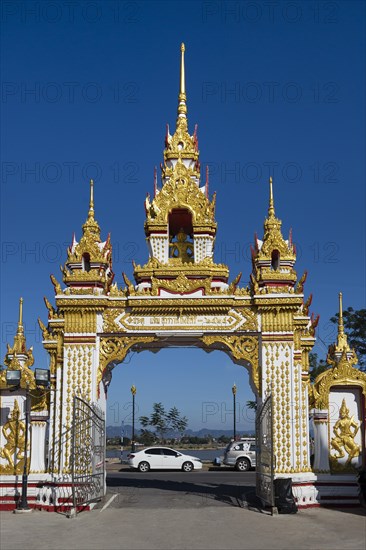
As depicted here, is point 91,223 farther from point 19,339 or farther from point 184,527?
point 184,527

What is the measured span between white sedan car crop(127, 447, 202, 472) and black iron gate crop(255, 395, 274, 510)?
13342 mm

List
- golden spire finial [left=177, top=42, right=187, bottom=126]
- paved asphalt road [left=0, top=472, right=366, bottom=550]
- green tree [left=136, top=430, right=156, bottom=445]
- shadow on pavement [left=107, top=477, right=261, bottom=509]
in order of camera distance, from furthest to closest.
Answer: green tree [left=136, top=430, right=156, bottom=445] → golden spire finial [left=177, top=42, right=187, bottom=126] → shadow on pavement [left=107, top=477, right=261, bottom=509] → paved asphalt road [left=0, top=472, right=366, bottom=550]

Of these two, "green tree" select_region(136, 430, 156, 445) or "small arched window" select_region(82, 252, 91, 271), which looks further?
"green tree" select_region(136, 430, 156, 445)

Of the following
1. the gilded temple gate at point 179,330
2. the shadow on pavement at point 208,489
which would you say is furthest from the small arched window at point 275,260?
the shadow on pavement at point 208,489

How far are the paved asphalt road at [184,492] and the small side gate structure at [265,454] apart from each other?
2.05ft

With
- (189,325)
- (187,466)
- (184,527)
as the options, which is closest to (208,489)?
(189,325)

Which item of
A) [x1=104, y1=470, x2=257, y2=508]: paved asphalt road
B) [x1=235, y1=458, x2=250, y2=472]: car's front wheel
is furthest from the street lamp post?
[x1=235, y1=458, x2=250, y2=472]: car's front wheel

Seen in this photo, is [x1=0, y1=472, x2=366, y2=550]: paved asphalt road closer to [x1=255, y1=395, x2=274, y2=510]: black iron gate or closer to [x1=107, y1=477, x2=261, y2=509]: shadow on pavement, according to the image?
[x1=107, y1=477, x2=261, y2=509]: shadow on pavement

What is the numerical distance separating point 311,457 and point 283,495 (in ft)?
6.88

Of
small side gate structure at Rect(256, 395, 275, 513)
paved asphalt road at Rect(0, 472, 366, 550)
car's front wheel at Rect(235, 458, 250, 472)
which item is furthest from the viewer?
car's front wheel at Rect(235, 458, 250, 472)

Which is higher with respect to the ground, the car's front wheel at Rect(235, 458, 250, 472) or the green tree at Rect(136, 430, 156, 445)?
the car's front wheel at Rect(235, 458, 250, 472)

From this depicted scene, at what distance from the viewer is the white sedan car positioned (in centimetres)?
2888

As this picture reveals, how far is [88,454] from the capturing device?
1592 centimetres

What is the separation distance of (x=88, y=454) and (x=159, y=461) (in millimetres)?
13764
